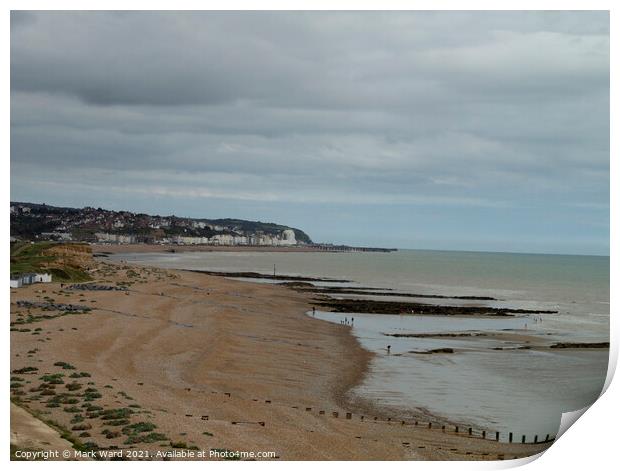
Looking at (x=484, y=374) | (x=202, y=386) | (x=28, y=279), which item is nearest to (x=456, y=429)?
(x=202, y=386)

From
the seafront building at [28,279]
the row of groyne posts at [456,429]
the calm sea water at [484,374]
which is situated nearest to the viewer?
the row of groyne posts at [456,429]

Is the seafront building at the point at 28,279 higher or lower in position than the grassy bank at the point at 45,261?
lower

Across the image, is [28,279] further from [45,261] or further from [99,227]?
[99,227]

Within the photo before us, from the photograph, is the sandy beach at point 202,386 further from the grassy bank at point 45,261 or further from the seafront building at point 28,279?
the grassy bank at point 45,261

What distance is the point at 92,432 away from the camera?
11.9 metres

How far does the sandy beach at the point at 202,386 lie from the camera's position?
12.4 metres

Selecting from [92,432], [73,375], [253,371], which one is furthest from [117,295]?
[92,432]

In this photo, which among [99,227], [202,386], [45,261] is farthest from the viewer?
[99,227]

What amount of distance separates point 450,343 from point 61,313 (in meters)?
18.2

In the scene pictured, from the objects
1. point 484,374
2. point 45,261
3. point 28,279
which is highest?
point 45,261

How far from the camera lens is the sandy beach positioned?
12430 millimetres

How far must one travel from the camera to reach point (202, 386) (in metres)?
18.0

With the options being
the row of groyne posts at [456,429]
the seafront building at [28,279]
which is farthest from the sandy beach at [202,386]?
the seafront building at [28,279]
